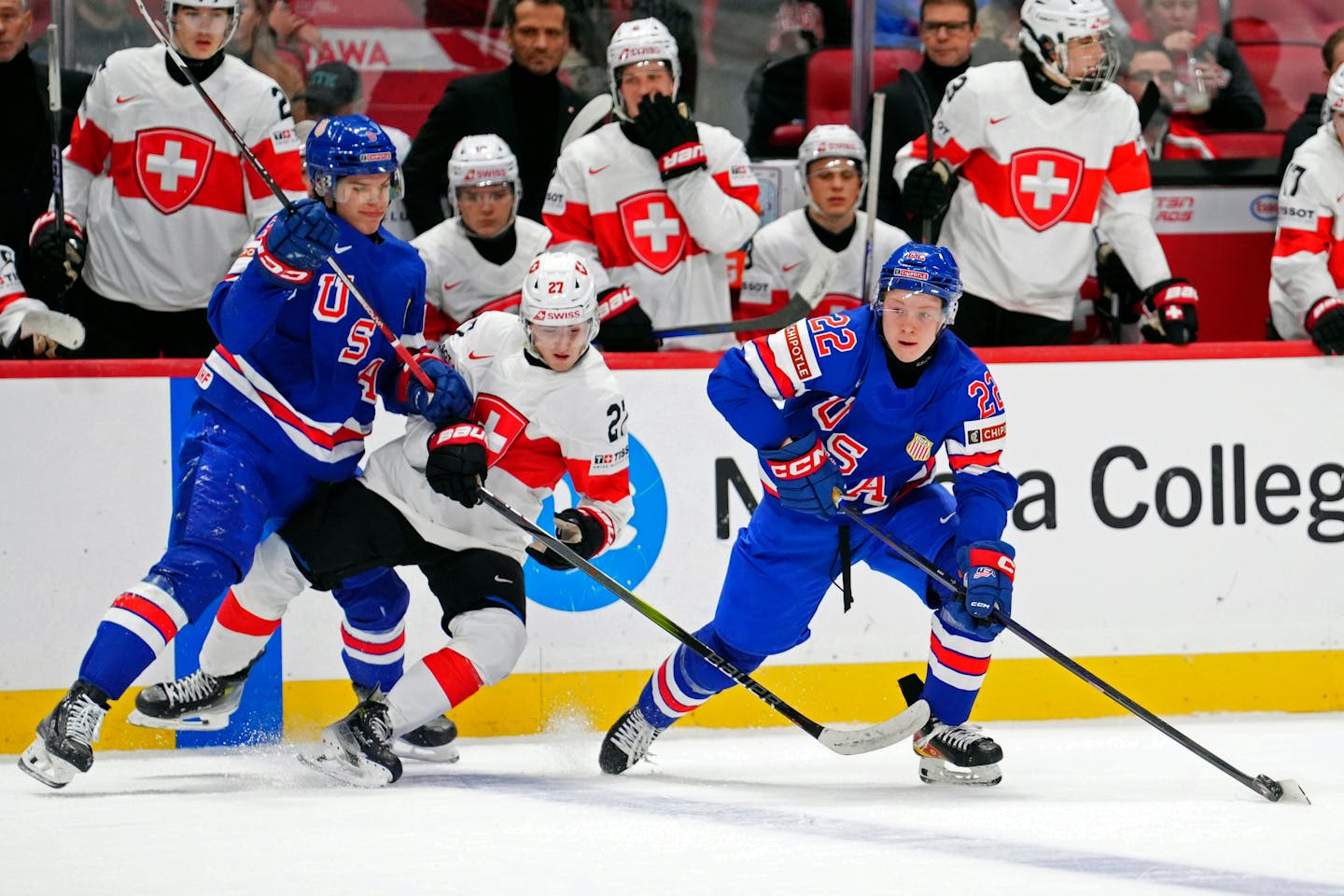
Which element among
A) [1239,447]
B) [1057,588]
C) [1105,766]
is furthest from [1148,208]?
[1105,766]

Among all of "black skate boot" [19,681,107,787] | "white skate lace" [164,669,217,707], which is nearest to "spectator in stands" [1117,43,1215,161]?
"white skate lace" [164,669,217,707]

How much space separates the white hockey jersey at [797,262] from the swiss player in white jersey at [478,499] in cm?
127

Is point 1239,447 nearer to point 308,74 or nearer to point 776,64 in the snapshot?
point 776,64

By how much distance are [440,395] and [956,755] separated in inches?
51.0

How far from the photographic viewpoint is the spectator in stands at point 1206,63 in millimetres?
5688

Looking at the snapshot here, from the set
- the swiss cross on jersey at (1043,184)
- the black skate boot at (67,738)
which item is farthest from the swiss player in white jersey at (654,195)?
→ the black skate boot at (67,738)

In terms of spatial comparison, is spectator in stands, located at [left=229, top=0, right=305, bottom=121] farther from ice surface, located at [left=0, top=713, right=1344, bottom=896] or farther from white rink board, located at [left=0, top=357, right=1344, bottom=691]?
ice surface, located at [left=0, top=713, right=1344, bottom=896]

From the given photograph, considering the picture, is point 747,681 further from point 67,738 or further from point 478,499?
point 67,738

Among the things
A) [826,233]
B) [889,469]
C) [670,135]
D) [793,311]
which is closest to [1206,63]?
[826,233]

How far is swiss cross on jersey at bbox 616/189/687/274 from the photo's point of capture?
5.09m

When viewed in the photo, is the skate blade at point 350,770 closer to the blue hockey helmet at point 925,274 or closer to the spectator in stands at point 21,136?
the blue hockey helmet at point 925,274

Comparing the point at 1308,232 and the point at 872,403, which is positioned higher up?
the point at 1308,232

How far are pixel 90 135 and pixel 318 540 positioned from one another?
1429 mm

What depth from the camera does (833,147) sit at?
17.3 feet
